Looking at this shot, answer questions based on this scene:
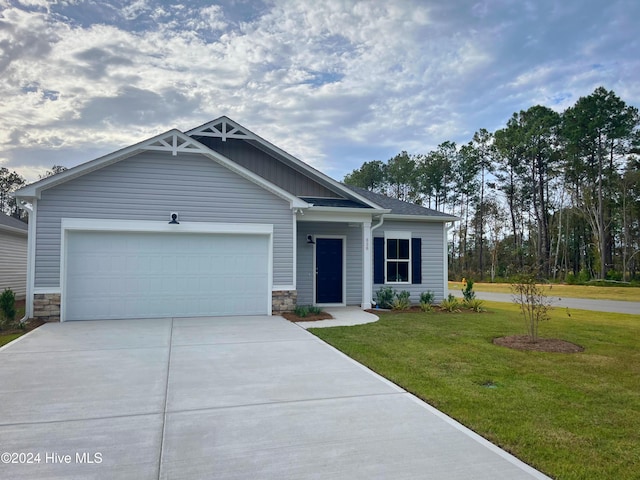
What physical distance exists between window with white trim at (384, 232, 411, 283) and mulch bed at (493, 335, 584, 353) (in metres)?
5.44

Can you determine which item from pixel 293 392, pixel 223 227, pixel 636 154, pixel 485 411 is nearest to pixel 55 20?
pixel 223 227

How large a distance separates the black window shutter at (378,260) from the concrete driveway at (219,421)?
6.77 metres

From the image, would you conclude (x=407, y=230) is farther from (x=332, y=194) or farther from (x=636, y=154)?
(x=636, y=154)

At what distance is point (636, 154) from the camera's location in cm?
3167

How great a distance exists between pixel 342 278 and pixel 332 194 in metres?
2.61

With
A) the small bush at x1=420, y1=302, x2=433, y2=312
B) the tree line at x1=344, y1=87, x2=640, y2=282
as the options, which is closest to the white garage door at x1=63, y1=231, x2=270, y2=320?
the small bush at x1=420, y1=302, x2=433, y2=312

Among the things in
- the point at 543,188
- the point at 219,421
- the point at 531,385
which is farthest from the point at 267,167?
the point at 543,188

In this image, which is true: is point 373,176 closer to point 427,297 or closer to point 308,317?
point 427,297

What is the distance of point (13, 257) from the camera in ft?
53.8

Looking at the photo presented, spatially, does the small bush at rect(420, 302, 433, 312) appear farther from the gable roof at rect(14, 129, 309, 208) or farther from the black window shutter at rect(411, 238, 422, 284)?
the gable roof at rect(14, 129, 309, 208)

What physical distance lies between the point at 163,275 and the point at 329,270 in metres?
4.91

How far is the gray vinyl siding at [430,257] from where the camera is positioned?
13.6m

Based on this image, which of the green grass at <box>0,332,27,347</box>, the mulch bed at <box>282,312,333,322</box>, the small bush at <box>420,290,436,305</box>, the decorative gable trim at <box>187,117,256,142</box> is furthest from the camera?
the small bush at <box>420,290,436,305</box>

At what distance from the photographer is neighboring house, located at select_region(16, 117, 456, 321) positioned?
31.0 ft
